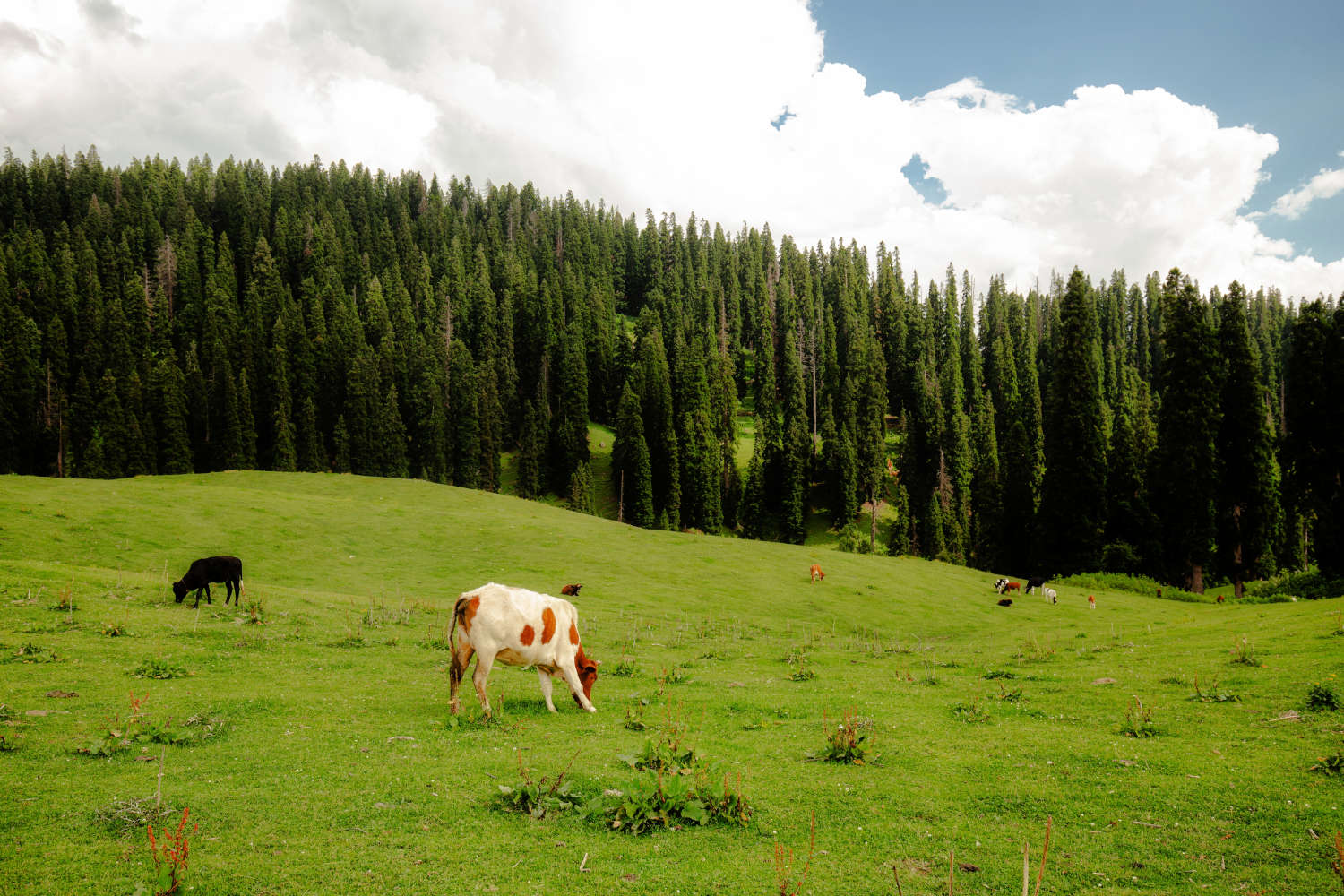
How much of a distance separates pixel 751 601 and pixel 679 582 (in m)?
5.05

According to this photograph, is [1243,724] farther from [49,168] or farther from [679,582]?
[49,168]

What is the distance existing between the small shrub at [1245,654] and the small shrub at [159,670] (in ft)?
87.9

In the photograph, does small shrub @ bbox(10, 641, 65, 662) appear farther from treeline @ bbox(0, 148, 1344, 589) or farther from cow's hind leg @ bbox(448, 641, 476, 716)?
treeline @ bbox(0, 148, 1344, 589)

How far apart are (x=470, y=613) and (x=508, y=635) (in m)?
0.93

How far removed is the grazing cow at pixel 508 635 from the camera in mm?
13547

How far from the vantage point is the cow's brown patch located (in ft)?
44.9

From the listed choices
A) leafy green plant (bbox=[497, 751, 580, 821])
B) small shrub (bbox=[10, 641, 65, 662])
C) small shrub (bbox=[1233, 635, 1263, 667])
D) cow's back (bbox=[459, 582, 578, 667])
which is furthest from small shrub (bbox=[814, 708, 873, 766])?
small shrub (bbox=[10, 641, 65, 662])

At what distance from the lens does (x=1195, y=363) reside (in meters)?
51.3

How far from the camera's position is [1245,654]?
1797 cm

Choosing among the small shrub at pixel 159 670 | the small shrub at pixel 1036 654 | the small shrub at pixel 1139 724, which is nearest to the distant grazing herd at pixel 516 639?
the small shrub at pixel 159 670

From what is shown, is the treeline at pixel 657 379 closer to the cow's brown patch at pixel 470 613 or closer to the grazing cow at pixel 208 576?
the cow's brown patch at pixel 470 613

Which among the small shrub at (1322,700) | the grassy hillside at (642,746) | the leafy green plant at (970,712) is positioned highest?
the small shrub at (1322,700)

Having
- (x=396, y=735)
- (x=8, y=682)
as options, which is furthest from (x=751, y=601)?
(x=8, y=682)

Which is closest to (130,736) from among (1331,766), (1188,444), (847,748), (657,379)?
(847,748)
